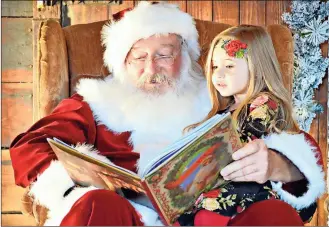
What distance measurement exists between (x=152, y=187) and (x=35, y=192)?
1.23 ft

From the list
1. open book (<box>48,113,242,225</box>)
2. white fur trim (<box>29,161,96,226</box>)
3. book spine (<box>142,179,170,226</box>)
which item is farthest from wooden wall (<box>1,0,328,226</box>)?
book spine (<box>142,179,170,226</box>)

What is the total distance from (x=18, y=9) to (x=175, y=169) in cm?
159

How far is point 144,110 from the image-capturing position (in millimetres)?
1718

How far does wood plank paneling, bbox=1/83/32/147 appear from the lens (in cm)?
251

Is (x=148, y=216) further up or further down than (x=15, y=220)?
further up

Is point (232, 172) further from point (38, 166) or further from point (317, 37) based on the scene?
point (317, 37)

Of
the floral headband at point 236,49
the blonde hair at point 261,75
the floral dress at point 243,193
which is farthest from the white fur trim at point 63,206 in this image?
the floral headband at point 236,49

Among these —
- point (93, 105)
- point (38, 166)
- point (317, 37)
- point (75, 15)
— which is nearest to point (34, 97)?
point (75, 15)

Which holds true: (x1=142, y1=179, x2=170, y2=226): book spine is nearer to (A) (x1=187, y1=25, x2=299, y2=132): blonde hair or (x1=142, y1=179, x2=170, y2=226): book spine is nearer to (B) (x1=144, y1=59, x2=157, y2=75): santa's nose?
(A) (x1=187, y1=25, x2=299, y2=132): blonde hair

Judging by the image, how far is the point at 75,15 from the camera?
2496 millimetres

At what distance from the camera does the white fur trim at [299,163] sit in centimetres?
143

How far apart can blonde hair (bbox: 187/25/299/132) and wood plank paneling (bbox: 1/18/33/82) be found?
1.16m

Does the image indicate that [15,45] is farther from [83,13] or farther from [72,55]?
[72,55]

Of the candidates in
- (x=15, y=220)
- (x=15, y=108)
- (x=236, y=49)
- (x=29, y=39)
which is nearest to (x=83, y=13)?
(x=29, y=39)
